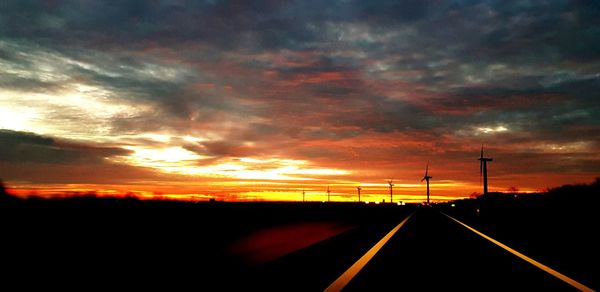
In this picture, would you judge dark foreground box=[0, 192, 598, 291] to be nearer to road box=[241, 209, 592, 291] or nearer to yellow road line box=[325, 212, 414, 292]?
road box=[241, 209, 592, 291]

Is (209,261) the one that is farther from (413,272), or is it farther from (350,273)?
(413,272)

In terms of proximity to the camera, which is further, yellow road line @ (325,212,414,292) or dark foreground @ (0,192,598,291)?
yellow road line @ (325,212,414,292)

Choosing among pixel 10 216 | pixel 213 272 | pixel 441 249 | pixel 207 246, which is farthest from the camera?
pixel 441 249

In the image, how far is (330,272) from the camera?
34.3 ft

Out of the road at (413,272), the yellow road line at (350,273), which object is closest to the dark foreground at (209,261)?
the road at (413,272)

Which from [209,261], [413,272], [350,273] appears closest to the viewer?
[350,273]

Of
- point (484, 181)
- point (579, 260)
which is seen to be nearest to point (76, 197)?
point (579, 260)

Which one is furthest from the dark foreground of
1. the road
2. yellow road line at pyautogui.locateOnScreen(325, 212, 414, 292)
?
yellow road line at pyautogui.locateOnScreen(325, 212, 414, 292)

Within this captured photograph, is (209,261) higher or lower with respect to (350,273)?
higher

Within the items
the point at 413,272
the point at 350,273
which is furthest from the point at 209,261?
the point at 413,272

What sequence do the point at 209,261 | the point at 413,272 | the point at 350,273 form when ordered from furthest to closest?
the point at 209,261
the point at 413,272
the point at 350,273

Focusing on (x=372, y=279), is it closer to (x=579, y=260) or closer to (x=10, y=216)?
(x=579, y=260)

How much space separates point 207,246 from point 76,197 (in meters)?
11.0

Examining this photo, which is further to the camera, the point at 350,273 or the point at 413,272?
the point at 413,272
